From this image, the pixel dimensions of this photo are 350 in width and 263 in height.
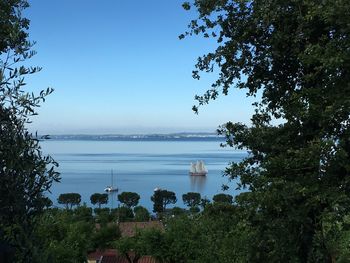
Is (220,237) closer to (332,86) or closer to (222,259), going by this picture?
(222,259)

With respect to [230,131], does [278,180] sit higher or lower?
lower

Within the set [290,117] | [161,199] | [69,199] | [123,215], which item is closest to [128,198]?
[161,199]

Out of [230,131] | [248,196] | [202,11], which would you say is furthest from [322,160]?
[202,11]

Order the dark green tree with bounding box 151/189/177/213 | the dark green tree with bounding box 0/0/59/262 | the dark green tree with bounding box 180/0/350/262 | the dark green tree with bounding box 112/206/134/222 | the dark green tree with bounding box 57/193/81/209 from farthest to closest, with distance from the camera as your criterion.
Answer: the dark green tree with bounding box 151/189/177/213 → the dark green tree with bounding box 57/193/81/209 → the dark green tree with bounding box 112/206/134/222 → the dark green tree with bounding box 180/0/350/262 → the dark green tree with bounding box 0/0/59/262

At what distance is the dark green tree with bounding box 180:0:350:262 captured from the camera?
10383 mm

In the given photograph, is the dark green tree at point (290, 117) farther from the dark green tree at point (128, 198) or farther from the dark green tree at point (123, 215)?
the dark green tree at point (128, 198)

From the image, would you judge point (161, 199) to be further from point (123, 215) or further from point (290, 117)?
point (290, 117)

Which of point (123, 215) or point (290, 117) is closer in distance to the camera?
point (290, 117)

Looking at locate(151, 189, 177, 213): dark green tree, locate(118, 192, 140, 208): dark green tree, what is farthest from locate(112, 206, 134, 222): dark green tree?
locate(151, 189, 177, 213): dark green tree

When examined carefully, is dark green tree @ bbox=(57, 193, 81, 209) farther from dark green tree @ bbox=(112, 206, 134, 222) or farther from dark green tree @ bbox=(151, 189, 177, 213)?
dark green tree @ bbox=(112, 206, 134, 222)

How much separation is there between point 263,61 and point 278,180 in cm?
387

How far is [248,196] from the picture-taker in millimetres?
11820

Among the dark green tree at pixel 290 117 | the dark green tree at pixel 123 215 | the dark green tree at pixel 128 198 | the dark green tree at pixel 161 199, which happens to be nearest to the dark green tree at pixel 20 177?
the dark green tree at pixel 290 117

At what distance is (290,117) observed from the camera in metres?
11.9
